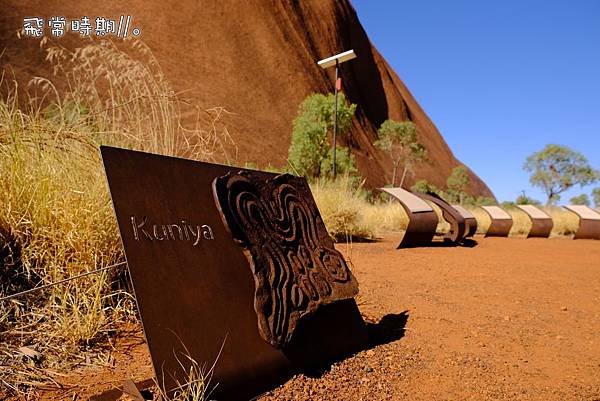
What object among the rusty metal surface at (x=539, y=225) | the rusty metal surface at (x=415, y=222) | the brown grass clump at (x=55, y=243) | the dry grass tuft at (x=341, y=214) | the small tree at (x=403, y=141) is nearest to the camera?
the brown grass clump at (x=55, y=243)

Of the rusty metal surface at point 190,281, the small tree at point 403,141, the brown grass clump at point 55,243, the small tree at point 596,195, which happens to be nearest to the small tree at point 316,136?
the small tree at point 403,141

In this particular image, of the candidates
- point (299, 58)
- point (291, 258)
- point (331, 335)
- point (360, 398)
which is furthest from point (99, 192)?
point (299, 58)

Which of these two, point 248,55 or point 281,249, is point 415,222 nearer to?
point 281,249

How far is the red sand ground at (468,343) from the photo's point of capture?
204cm

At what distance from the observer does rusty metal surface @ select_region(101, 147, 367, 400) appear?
64.6 inches

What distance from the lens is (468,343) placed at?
2.75 meters

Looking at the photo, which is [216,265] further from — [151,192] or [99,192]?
[99,192]

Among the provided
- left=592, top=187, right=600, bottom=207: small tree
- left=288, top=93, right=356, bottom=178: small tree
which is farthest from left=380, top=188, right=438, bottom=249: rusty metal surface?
left=592, top=187, right=600, bottom=207: small tree

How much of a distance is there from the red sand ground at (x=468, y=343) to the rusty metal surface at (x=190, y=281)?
17 cm

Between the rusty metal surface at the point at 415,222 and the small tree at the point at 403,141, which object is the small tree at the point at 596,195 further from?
the rusty metal surface at the point at 415,222

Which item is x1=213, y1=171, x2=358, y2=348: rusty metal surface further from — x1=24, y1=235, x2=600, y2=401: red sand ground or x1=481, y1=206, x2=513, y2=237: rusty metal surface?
x1=481, y1=206, x2=513, y2=237: rusty metal surface

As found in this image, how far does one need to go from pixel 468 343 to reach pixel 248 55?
33237 millimetres

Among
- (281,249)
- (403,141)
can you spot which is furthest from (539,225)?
(403,141)

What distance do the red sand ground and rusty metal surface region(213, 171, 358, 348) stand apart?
13.2 inches
